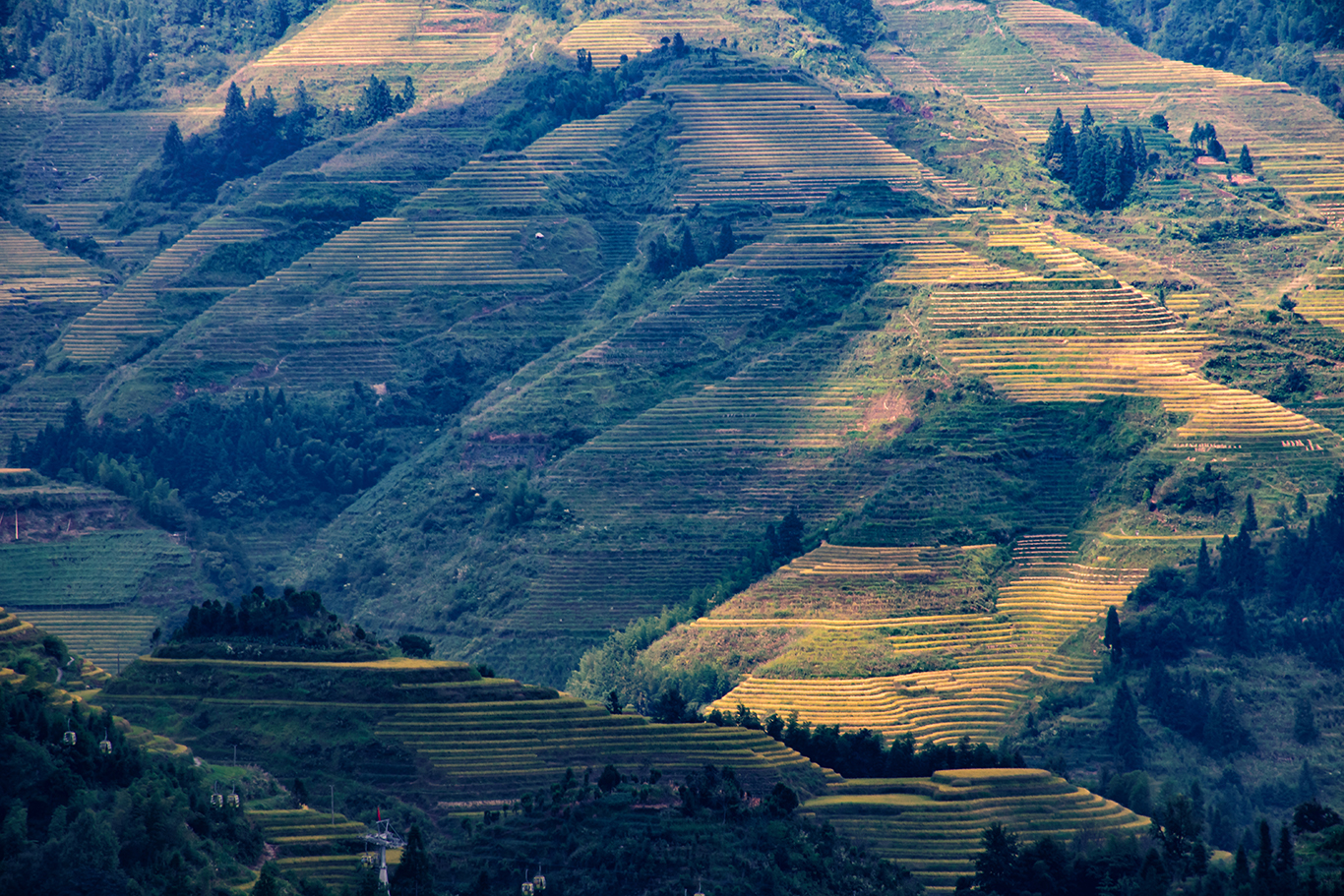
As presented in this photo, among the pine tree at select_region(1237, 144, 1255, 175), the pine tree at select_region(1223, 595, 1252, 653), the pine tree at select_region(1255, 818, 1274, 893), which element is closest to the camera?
the pine tree at select_region(1255, 818, 1274, 893)

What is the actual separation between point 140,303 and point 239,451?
34.9 feet

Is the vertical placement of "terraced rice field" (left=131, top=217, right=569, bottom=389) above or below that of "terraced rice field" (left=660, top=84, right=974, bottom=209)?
below

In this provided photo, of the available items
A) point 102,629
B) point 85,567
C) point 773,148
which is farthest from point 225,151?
point 102,629

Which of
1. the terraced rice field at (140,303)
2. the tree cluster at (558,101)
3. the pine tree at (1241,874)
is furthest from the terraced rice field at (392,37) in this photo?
the pine tree at (1241,874)

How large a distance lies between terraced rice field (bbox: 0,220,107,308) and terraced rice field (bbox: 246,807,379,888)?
2032 inches

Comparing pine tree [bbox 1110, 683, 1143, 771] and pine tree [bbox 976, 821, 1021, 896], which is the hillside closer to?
pine tree [bbox 1110, 683, 1143, 771]

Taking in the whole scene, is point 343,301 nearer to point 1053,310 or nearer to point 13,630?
point 1053,310

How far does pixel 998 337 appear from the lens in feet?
287

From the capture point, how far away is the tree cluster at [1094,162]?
101562 mm

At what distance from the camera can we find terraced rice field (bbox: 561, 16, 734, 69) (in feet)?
370

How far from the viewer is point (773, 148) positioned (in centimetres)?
10319

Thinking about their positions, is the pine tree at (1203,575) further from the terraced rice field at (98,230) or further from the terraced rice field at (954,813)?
the terraced rice field at (98,230)

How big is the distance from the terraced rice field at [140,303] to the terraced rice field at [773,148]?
62.7 ft

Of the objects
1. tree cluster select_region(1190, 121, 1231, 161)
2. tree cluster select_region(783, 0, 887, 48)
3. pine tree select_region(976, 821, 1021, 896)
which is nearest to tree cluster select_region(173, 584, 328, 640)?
pine tree select_region(976, 821, 1021, 896)
